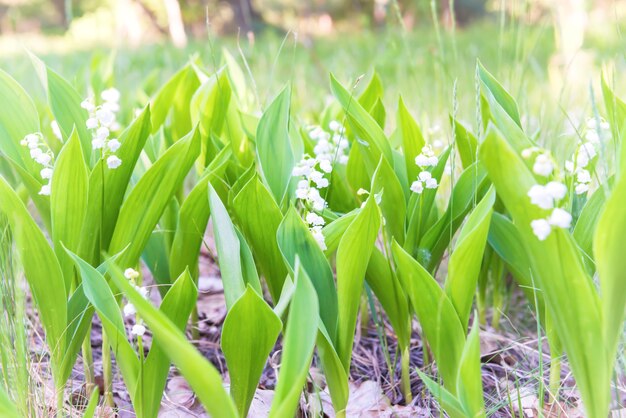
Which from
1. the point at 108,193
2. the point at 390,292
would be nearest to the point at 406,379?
the point at 390,292

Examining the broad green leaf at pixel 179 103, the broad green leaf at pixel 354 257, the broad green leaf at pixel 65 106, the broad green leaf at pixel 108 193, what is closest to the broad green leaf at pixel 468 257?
the broad green leaf at pixel 354 257

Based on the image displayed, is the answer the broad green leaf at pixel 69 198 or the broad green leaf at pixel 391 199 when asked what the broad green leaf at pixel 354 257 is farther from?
the broad green leaf at pixel 69 198

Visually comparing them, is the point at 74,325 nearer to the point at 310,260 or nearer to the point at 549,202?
the point at 310,260

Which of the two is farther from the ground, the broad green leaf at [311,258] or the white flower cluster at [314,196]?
the white flower cluster at [314,196]

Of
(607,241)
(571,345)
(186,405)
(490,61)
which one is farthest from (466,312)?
(490,61)

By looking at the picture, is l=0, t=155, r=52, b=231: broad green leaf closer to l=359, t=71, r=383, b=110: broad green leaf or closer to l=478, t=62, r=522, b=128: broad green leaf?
l=359, t=71, r=383, b=110: broad green leaf

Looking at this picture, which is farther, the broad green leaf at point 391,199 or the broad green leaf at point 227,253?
the broad green leaf at point 391,199

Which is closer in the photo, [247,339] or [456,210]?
[247,339]
